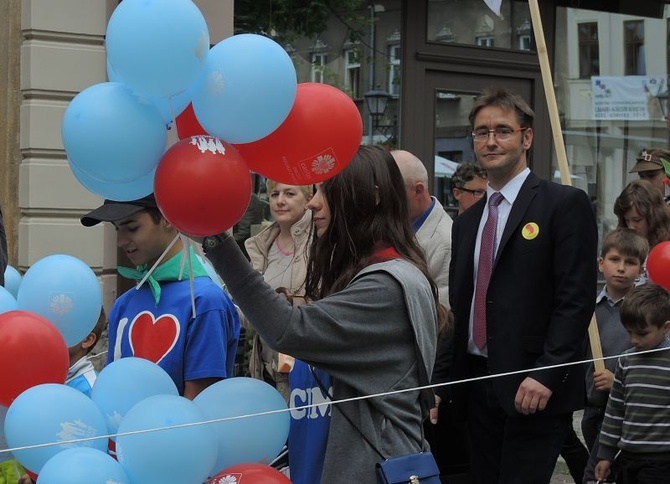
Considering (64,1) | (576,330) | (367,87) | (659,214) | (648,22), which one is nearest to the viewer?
(576,330)

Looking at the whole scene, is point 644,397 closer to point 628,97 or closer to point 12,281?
point 12,281

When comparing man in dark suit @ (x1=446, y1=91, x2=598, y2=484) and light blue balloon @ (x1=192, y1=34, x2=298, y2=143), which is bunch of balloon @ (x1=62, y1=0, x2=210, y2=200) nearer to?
light blue balloon @ (x1=192, y1=34, x2=298, y2=143)

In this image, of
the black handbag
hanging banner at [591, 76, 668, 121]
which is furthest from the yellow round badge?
hanging banner at [591, 76, 668, 121]

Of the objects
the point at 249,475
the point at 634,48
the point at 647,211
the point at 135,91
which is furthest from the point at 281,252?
the point at 634,48

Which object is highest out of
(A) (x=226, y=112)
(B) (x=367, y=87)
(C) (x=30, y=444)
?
(B) (x=367, y=87)

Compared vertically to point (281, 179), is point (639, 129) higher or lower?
higher

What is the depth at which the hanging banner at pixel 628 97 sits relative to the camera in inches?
432

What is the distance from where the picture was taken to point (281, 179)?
3.16 meters

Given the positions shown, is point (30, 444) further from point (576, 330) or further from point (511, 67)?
point (511, 67)

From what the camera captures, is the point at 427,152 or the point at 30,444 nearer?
the point at 30,444

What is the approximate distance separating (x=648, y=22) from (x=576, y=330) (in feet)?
23.8

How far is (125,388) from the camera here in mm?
3178

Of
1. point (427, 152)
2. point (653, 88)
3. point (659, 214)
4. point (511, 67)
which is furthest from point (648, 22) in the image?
point (659, 214)

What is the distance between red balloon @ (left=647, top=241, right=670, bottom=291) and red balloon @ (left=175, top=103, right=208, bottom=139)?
2.83m
